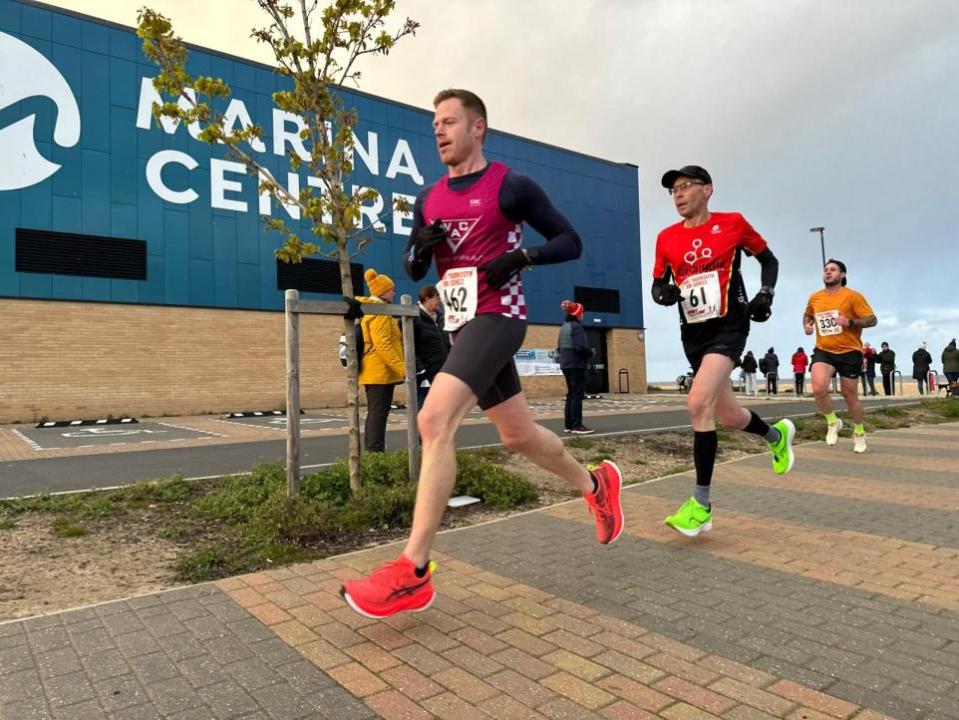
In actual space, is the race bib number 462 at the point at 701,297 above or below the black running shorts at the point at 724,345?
above

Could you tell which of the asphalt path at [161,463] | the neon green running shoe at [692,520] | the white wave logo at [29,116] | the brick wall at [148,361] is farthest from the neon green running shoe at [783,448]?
the white wave logo at [29,116]

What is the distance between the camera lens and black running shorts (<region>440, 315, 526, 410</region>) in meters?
2.88

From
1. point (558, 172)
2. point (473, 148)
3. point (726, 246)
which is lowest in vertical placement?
point (726, 246)

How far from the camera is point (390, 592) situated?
2627mm

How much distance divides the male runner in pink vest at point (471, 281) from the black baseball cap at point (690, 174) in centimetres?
160

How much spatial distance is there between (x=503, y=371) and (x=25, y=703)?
215cm

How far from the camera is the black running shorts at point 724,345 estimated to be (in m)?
4.28

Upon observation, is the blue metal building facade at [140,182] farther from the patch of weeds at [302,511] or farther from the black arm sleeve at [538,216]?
the black arm sleeve at [538,216]

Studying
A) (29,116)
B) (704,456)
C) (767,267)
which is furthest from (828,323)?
(29,116)

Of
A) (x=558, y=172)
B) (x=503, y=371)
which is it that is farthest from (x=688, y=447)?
(x=558, y=172)

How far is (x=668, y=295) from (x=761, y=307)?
576 millimetres

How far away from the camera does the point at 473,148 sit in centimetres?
316

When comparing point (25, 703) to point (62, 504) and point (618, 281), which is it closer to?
point (62, 504)

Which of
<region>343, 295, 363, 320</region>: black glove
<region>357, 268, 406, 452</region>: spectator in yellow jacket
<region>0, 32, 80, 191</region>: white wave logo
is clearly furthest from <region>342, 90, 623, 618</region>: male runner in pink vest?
<region>0, 32, 80, 191</region>: white wave logo
